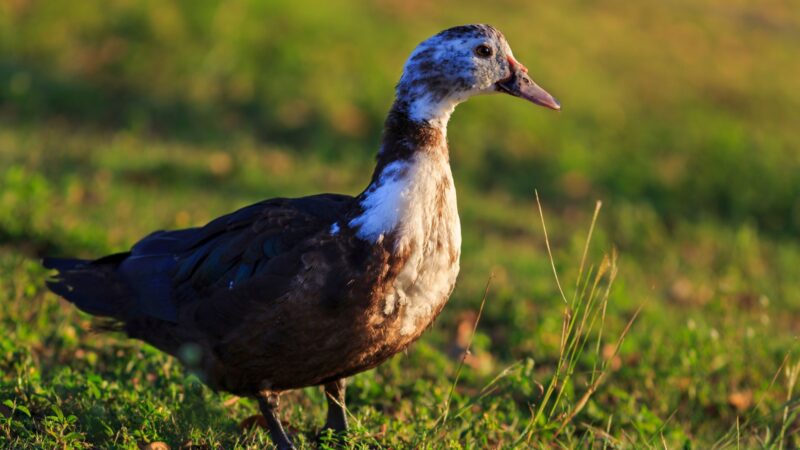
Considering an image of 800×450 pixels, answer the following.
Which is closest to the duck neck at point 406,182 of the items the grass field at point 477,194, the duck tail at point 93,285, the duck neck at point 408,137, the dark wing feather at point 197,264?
the duck neck at point 408,137

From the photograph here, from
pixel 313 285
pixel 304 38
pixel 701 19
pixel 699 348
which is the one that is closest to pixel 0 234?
pixel 313 285

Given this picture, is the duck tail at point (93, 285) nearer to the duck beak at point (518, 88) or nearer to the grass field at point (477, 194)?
the grass field at point (477, 194)

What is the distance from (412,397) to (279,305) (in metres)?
1.36

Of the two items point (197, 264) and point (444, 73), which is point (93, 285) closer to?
point (197, 264)

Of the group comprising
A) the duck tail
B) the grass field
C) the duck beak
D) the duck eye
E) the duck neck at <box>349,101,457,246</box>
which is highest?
the duck eye

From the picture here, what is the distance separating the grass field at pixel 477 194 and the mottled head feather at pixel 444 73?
87 cm

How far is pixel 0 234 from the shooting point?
686 centimetres

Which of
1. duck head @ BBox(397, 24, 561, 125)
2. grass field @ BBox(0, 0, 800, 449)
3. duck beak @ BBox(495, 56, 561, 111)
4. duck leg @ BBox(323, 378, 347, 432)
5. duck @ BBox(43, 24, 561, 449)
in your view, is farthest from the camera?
grass field @ BBox(0, 0, 800, 449)

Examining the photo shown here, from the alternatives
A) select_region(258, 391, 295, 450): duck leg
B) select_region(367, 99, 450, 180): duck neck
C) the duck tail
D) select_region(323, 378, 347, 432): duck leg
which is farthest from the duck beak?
the duck tail

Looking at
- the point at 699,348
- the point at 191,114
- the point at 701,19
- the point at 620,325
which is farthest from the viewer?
the point at 701,19

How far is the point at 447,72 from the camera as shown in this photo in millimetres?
4137

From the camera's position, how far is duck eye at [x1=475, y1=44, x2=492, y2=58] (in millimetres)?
4176

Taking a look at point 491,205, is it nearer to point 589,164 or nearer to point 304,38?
point 589,164

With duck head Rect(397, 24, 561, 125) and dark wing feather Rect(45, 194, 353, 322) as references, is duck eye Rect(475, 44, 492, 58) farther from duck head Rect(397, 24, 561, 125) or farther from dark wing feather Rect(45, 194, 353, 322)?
dark wing feather Rect(45, 194, 353, 322)
